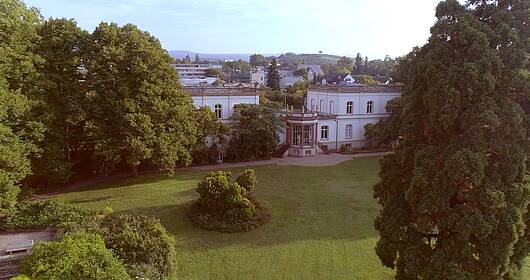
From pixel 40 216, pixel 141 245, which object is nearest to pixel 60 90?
pixel 40 216

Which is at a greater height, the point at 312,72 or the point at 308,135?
the point at 312,72

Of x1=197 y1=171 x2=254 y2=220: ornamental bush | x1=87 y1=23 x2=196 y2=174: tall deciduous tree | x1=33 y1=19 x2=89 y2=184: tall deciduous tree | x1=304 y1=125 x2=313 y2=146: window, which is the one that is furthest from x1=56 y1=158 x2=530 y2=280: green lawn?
x1=304 y1=125 x2=313 y2=146: window

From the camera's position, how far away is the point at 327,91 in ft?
147

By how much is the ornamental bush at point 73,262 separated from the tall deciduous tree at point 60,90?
14.6 meters

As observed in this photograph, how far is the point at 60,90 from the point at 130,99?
184 inches

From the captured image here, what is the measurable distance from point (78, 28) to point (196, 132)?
10928mm

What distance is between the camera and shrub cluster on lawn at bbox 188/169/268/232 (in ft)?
70.6

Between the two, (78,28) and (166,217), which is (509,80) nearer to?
(166,217)

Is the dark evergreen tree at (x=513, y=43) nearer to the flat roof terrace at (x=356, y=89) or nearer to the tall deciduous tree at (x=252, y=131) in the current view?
the tall deciduous tree at (x=252, y=131)

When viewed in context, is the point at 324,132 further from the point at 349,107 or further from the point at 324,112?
the point at 349,107

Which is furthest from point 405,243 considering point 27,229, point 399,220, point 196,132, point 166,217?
point 196,132

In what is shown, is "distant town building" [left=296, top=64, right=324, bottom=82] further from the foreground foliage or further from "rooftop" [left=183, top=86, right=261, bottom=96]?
the foreground foliage

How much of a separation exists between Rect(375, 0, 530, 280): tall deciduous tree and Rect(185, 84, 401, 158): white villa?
→ 2786 centimetres

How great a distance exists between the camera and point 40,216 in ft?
62.0
